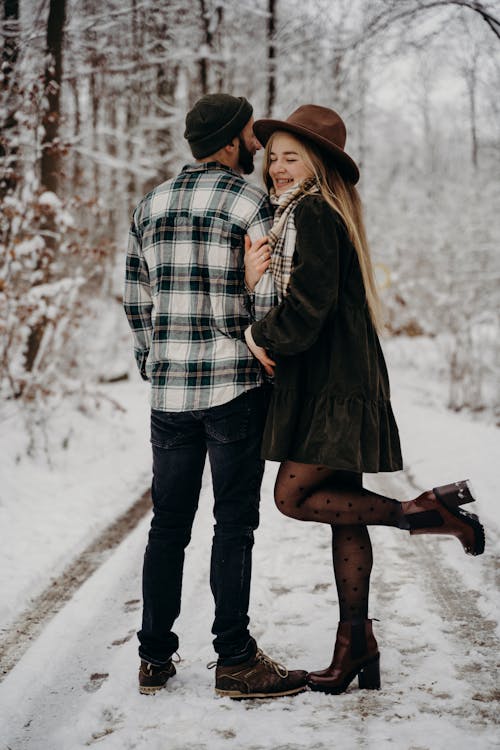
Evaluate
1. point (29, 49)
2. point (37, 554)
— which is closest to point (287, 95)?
point (29, 49)

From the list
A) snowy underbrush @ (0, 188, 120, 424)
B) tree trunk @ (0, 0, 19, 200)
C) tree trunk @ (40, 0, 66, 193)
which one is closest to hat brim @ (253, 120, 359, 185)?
snowy underbrush @ (0, 188, 120, 424)

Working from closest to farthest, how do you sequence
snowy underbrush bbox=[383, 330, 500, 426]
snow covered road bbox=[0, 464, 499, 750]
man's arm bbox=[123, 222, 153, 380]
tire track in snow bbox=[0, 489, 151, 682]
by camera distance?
1. snow covered road bbox=[0, 464, 499, 750]
2. man's arm bbox=[123, 222, 153, 380]
3. tire track in snow bbox=[0, 489, 151, 682]
4. snowy underbrush bbox=[383, 330, 500, 426]

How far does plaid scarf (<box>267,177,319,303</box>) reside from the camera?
2152 mm

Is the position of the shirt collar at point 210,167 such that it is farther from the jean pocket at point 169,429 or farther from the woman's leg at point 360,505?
the woman's leg at point 360,505

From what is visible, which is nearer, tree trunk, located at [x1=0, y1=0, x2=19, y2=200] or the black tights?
the black tights

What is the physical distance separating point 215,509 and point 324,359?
658 mm

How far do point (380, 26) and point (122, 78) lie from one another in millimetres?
6113

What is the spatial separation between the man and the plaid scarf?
7 centimetres

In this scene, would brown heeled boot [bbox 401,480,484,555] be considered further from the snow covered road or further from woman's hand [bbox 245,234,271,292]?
woman's hand [bbox 245,234,271,292]

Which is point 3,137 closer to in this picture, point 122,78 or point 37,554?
point 37,554

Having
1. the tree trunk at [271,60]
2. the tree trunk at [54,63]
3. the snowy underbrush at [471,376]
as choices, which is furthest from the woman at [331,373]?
the tree trunk at [271,60]

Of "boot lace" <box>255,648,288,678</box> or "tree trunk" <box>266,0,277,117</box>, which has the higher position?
"tree trunk" <box>266,0,277,117</box>

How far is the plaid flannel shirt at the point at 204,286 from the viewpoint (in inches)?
88.5

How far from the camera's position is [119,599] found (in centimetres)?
325
